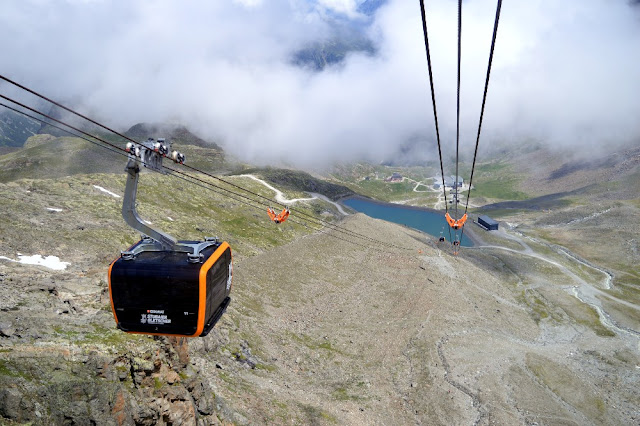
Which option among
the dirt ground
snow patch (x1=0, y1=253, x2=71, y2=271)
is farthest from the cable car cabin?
snow patch (x1=0, y1=253, x2=71, y2=271)

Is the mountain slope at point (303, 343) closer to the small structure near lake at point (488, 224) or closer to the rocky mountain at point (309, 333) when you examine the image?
the rocky mountain at point (309, 333)

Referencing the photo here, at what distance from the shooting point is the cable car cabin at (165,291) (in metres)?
13.7

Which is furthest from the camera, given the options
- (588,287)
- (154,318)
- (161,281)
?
(588,287)

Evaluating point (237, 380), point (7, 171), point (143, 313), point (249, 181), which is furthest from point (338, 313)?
point (7, 171)

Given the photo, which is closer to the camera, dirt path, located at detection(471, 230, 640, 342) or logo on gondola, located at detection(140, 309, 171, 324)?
logo on gondola, located at detection(140, 309, 171, 324)

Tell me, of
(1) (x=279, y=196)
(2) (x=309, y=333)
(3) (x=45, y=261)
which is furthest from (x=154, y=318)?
(1) (x=279, y=196)

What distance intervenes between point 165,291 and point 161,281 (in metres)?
0.40

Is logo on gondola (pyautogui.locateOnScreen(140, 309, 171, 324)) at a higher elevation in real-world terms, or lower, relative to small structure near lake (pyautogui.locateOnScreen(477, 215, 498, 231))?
lower

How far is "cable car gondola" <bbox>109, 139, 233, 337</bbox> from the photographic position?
1373cm

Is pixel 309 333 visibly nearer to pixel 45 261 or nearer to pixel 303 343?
pixel 303 343

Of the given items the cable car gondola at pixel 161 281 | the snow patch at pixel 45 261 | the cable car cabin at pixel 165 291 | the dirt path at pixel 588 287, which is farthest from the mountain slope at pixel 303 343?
the cable car gondola at pixel 161 281

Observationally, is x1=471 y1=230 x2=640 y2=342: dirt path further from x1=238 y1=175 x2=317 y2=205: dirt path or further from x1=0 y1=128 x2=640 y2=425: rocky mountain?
x1=238 y1=175 x2=317 y2=205: dirt path

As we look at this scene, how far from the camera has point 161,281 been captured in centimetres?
1372

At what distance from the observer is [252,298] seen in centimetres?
4609
